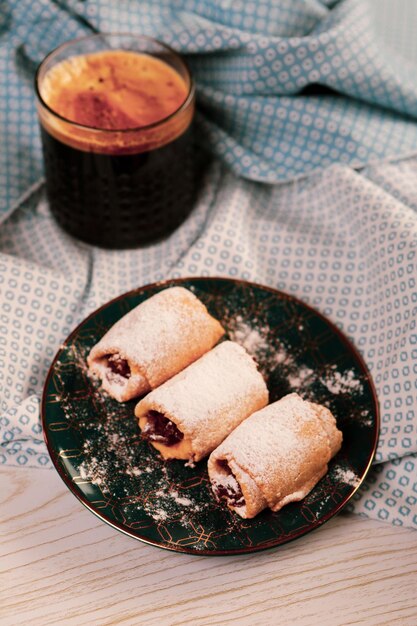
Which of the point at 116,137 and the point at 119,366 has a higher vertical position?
the point at 116,137

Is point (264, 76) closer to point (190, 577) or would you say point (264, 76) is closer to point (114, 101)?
point (114, 101)

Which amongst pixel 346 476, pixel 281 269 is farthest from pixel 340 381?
pixel 281 269

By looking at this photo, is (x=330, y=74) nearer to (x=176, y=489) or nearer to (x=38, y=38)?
(x=38, y=38)

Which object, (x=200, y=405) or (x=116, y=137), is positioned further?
(x=116, y=137)

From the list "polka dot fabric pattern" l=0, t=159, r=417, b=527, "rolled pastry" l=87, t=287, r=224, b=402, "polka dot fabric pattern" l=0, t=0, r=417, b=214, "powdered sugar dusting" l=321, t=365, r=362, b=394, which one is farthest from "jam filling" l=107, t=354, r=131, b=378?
"polka dot fabric pattern" l=0, t=0, r=417, b=214

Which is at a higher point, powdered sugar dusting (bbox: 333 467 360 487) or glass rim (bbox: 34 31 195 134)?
glass rim (bbox: 34 31 195 134)

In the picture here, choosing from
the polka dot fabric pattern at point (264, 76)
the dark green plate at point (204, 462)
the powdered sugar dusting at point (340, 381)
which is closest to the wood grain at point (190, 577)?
the dark green plate at point (204, 462)

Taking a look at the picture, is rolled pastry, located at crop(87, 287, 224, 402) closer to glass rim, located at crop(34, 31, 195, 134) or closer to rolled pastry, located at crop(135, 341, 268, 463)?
rolled pastry, located at crop(135, 341, 268, 463)
